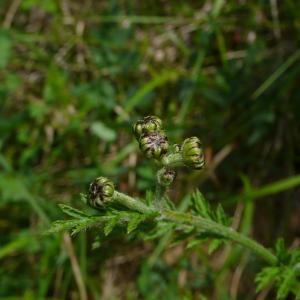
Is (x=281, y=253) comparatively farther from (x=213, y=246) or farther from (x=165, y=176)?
(x=165, y=176)

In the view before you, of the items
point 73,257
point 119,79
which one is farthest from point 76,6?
point 73,257

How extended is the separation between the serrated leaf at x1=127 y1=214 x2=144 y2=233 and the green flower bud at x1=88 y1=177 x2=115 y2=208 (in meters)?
0.14

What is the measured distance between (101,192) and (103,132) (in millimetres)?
2640

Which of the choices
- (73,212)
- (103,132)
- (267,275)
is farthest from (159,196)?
(103,132)

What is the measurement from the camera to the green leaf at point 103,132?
5137 mm

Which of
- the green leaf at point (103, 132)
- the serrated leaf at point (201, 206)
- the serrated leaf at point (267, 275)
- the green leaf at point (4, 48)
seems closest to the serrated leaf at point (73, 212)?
the serrated leaf at point (201, 206)

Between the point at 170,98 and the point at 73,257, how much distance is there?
5.47ft

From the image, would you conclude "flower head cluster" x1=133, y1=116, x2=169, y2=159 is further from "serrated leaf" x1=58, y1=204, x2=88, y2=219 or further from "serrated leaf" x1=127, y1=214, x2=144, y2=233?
"serrated leaf" x1=58, y1=204, x2=88, y2=219

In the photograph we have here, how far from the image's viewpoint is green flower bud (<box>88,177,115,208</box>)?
8.37ft

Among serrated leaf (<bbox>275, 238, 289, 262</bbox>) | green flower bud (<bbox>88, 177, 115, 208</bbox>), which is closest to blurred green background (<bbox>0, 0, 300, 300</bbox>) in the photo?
serrated leaf (<bbox>275, 238, 289, 262</bbox>)

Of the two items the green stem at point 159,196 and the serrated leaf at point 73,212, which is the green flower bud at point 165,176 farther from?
the serrated leaf at point 73,212

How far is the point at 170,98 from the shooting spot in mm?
5391

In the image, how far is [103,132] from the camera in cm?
517

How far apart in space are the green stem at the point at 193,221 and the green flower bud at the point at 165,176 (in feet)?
0.45
